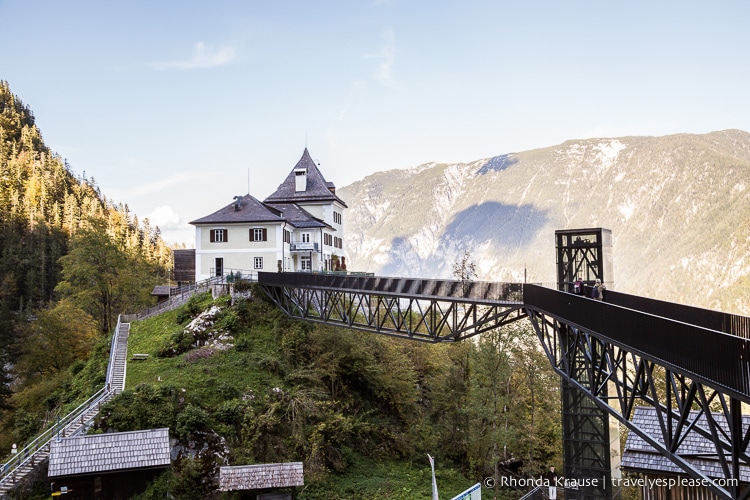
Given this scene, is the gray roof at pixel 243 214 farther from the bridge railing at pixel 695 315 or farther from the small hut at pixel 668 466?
the small hut at pixel 668 466

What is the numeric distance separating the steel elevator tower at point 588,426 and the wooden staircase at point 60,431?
1931 cm

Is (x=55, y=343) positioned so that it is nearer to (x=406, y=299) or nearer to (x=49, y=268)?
(x=406, y=299)

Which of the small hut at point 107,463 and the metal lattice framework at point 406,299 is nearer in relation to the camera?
the small hut at point 107,463

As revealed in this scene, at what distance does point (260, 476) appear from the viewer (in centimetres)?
2100

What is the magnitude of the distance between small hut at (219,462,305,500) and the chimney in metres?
36.0

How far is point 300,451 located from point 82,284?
98.8 ft

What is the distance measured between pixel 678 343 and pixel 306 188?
155ft

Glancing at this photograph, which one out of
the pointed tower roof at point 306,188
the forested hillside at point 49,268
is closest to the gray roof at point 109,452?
the forested hillside at point 49,268

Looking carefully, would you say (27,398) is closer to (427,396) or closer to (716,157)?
(427,396)

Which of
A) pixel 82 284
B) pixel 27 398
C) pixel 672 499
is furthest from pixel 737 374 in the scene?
pixel 82 284

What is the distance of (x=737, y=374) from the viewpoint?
7.77 m

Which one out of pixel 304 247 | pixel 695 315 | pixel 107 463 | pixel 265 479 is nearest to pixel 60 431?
pixel 107 463

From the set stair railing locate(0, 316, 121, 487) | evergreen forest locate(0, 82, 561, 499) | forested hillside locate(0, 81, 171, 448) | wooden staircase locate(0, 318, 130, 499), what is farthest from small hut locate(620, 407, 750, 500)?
forested hillside locate(0, 81, 171, 448)

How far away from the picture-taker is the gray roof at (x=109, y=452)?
19.8 m
